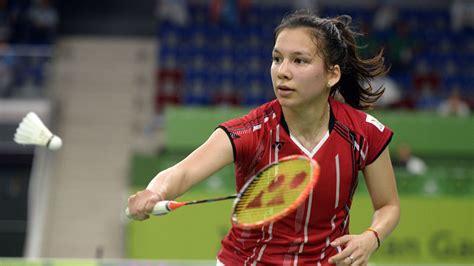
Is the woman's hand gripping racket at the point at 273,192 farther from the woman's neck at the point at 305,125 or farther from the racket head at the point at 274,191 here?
the woman's neck at the point at 305,125

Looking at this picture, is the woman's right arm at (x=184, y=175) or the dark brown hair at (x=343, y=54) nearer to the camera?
the woman's right arm at (x=184, y=175)

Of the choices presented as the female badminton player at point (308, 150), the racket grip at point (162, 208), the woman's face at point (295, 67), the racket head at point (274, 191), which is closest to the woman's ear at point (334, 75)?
the female badminton player at point (308, 150)

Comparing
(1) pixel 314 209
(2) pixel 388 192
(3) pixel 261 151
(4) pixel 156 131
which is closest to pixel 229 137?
(3) pixel 261 151

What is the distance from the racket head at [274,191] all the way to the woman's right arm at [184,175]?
0.46 feet

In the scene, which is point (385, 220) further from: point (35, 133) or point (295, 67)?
point (35, 133)

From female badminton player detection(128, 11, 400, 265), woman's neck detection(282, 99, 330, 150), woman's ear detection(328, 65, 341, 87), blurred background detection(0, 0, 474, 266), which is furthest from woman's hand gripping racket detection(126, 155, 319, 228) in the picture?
blurred background detection(0, 0, 474, 266)

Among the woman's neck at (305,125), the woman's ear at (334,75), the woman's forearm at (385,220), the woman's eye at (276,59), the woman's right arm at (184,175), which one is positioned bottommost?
the woman's forearm at (385,220)

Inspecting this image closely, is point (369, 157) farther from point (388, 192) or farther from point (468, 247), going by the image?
point (468, 247)

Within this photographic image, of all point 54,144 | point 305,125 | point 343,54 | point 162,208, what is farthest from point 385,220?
point 54,144

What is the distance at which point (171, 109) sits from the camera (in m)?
11.1

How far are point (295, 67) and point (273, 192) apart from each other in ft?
1.51

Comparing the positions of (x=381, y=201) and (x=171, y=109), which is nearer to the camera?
(x=381, y=201)

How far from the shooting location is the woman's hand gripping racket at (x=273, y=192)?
2953mm

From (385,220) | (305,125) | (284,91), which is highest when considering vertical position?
(284,91)
